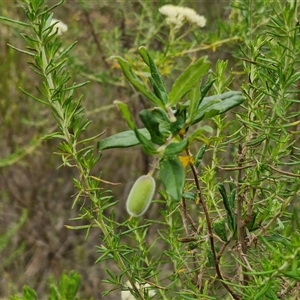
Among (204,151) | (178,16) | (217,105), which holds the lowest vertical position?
(178,16)

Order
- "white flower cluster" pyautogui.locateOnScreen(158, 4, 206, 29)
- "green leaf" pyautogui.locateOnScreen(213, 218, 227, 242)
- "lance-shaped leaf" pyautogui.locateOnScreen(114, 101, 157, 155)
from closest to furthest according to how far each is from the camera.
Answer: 1. "lance-shaped leaf" pyautogui.locateOnScreen(114, 101, 157, 155)
2. "green leaf" pyautogui.locateOnScreen(213, 218, 227, 242)
3. "white flower cluster" pyautogui.locateOnScreen(158, 4, 206, 29)

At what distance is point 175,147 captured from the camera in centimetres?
43

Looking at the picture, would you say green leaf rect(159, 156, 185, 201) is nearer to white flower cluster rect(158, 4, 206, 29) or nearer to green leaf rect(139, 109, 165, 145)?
green leaf rect(139, 109, 165, 145)

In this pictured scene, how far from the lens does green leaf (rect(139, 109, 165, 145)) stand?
428 mm

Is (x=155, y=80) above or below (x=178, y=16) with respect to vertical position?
above

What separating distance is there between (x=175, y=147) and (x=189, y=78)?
0.07 m

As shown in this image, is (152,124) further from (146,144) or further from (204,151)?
(204,151)

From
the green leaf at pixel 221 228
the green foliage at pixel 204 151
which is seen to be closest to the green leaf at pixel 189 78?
the green foliage at pixel 204 151

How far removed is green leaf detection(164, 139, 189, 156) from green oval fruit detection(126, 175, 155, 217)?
0.03 metres

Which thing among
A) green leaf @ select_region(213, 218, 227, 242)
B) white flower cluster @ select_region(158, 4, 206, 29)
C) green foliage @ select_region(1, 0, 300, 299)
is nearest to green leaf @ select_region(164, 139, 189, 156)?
green foliage @ select_region(1, 0, 300, 299)

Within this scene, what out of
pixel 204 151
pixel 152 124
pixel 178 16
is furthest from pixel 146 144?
pixel 178 16

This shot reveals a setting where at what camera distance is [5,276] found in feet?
7.87

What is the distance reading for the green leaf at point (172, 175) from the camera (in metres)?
0.43

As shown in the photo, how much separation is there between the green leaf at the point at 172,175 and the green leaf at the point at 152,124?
20mm
